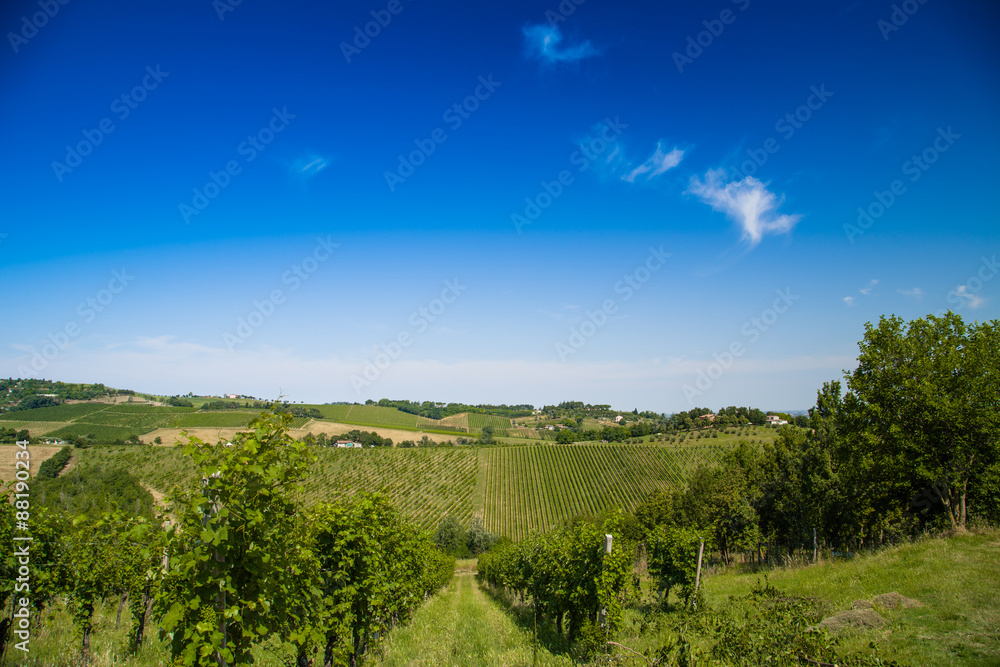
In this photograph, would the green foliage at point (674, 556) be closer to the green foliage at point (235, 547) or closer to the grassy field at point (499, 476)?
the green foliage at point (235, 547)

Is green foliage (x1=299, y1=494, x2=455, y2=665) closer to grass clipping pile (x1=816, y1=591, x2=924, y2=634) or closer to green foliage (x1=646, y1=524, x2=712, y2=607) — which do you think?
grass clipping pile (x1=816, y1=591, x2=924, y2=634)

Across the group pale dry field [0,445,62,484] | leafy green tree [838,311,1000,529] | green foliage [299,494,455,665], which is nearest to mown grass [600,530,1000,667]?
leafy green tree [838,311,1000,529]

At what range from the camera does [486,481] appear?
8900 centimetres

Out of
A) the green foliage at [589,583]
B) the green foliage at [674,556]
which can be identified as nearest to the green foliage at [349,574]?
the green foliage at [589,583]

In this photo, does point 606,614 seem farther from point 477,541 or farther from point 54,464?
point 54,464

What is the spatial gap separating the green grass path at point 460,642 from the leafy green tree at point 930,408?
15.5 m

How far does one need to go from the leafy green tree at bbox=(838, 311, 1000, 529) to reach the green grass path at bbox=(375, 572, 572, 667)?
51.0ft

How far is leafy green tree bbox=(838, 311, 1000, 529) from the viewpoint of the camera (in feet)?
50.1

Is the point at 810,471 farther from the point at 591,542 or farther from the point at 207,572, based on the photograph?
the point at 207,572

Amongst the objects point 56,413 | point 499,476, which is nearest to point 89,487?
point 56,413

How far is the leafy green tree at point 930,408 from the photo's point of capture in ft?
50.1

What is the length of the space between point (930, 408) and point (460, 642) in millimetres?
19304

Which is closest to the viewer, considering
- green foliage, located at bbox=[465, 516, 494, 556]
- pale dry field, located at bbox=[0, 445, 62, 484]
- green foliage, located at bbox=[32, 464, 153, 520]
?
pale dry field, located at bbox=[0, 445, 62, 484]

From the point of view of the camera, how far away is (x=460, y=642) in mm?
12203
